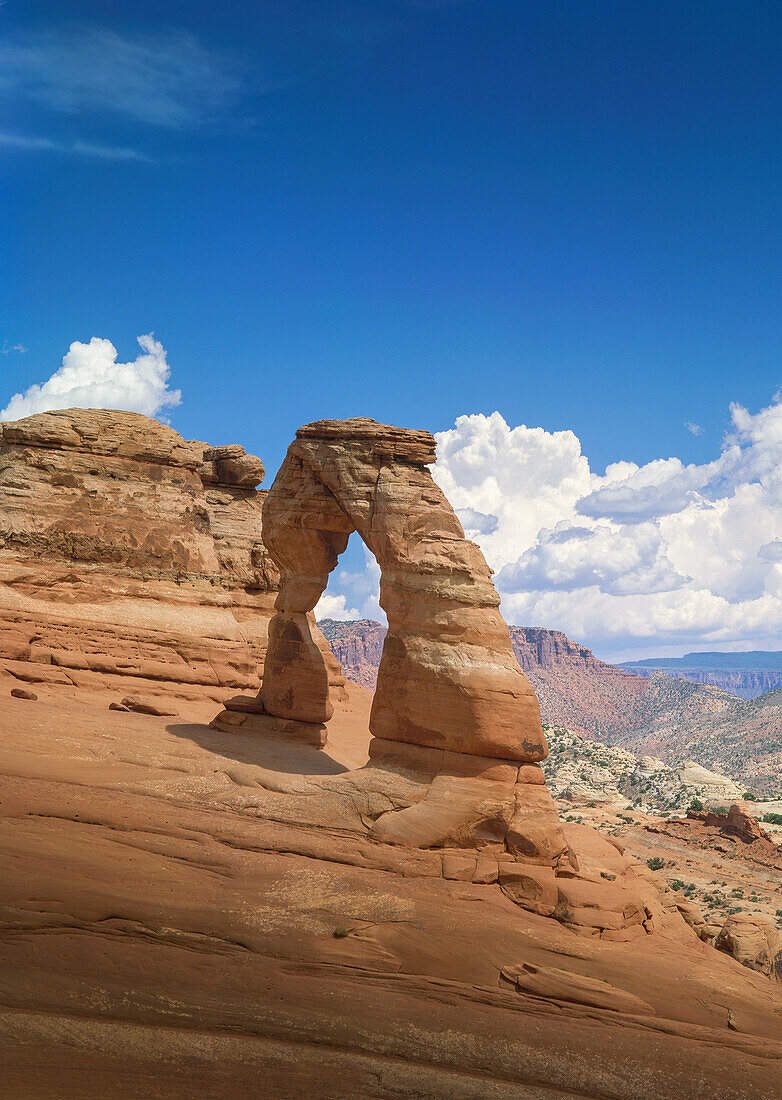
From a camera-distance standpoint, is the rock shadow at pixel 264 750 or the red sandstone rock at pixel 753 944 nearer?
the red sandstone rock at pixel 753 944

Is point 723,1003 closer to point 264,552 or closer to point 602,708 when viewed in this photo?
point 264,552

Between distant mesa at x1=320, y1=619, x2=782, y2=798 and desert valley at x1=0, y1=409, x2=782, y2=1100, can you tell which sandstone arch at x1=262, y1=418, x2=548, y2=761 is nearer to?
desert valley at x1=0, y1=409, x2=782, y2=1100

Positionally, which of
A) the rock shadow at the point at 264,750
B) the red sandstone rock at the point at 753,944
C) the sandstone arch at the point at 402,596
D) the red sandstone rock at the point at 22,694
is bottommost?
the red sandstone rock at the point at 753,944

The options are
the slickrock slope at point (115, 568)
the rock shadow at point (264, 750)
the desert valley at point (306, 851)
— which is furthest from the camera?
the slickrock slope at point (115, 568)

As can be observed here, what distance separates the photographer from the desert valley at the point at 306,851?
8.41 meters

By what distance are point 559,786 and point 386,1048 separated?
50683 mm

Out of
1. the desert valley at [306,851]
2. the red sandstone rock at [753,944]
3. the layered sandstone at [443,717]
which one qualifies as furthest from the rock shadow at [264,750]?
the red sandstone rock at [753,944]

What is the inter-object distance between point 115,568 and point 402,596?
15.1m

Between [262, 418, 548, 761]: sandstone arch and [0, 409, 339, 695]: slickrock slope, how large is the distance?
648 centimetres

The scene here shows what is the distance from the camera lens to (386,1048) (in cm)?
842

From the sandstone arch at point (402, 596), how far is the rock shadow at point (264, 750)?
1.32 meters

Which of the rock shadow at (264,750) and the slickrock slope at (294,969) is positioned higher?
the rock shadow at (264,750)

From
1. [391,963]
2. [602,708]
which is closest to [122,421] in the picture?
[391,963]

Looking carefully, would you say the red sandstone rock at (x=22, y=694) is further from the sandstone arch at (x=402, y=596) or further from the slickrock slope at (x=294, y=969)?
the sandstone arch at (x=402, y=596)
